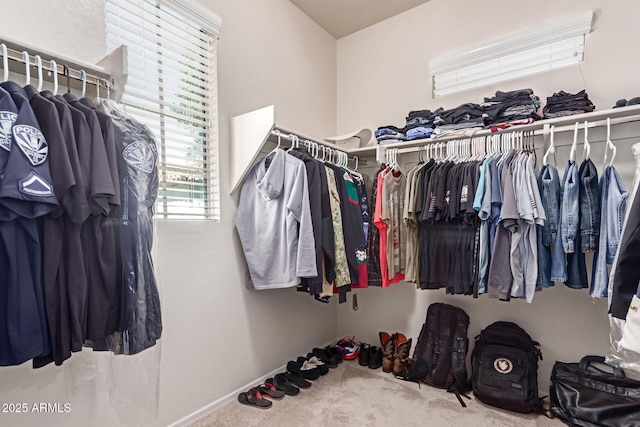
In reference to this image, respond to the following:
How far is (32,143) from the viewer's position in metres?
0.93

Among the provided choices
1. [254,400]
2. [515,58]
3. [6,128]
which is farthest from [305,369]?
[515,58]

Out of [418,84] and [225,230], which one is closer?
[225,230]

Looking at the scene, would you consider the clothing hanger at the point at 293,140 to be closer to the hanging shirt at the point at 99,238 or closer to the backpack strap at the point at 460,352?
the hanging shirt at the point at 99,238

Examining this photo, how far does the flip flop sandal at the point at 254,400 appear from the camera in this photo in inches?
78.6

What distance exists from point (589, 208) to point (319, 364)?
2.06 meters

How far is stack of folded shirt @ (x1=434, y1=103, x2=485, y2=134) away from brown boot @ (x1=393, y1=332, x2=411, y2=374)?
5.49 ft

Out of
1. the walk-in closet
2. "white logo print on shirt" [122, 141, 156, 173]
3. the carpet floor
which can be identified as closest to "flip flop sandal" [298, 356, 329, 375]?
the walk-in closet

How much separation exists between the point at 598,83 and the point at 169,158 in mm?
2675

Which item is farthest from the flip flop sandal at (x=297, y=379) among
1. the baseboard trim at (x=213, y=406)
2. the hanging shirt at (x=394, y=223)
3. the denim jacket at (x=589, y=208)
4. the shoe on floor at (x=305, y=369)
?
the denim jacket at (x=589, y=208)

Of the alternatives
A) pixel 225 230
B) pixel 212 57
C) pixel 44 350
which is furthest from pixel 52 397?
pixel 212 57

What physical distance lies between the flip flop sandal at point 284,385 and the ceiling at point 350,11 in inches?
117

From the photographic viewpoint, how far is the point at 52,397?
1.34 metres

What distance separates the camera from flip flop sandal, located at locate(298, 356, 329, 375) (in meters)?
2.44

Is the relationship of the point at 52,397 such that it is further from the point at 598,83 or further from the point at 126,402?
the point at 598,83
